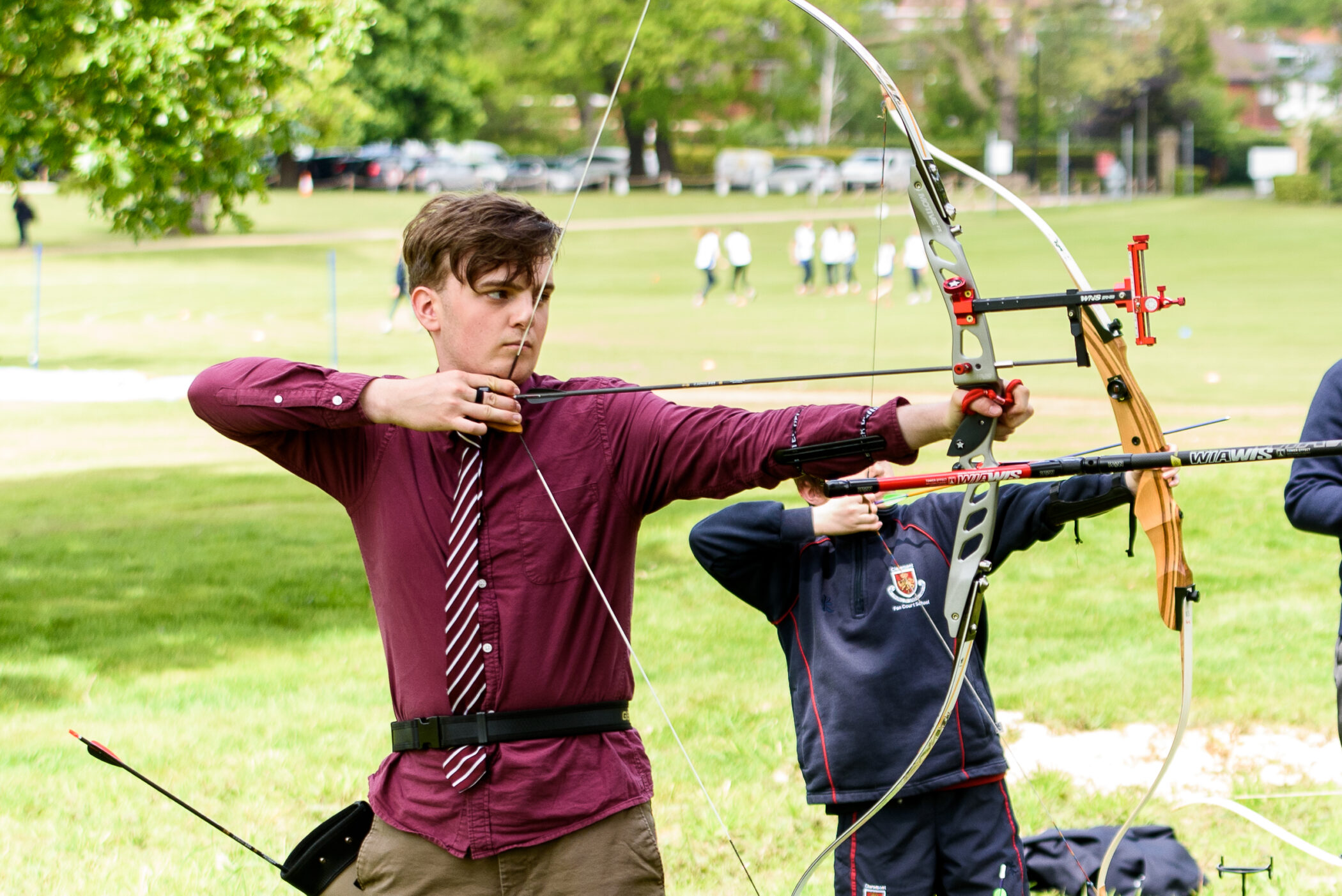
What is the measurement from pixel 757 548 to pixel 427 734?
3.62 ft

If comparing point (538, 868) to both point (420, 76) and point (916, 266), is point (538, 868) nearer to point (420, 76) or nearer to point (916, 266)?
point (916, 266)

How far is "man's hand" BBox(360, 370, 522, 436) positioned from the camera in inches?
78.0

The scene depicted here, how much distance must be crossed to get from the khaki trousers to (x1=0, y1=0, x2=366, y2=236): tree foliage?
5.04 m

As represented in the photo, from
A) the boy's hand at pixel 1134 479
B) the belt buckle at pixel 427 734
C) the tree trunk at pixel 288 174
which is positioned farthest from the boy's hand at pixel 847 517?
the tree trunk at pixel 288 174

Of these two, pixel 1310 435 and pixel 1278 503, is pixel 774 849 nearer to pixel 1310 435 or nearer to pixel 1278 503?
pixel 1310 435

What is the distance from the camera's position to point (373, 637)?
6.20 metres

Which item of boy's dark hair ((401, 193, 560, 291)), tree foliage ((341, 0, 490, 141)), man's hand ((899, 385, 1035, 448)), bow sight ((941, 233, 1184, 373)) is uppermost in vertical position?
tree foliage ((341, 0, 490, 141))

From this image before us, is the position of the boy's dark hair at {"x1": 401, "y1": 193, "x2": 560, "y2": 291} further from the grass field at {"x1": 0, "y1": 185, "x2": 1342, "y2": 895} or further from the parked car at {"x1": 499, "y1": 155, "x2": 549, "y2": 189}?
the parked car at {"x1": 499, "y1": 155, "x2": 549, "y2": 189}

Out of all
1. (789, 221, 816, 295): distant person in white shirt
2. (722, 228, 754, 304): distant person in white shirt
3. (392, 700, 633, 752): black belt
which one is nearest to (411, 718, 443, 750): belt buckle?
(392, 700, 633, 752): black belt

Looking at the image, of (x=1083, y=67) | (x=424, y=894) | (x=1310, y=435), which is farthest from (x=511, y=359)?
(x=1083, y=67)

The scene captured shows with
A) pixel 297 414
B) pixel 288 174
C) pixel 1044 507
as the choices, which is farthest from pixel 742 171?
pixel 297 414

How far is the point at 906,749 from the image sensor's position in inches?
113

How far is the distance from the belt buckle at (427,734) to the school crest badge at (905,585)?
1.18 meters

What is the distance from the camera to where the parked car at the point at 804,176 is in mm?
41938
